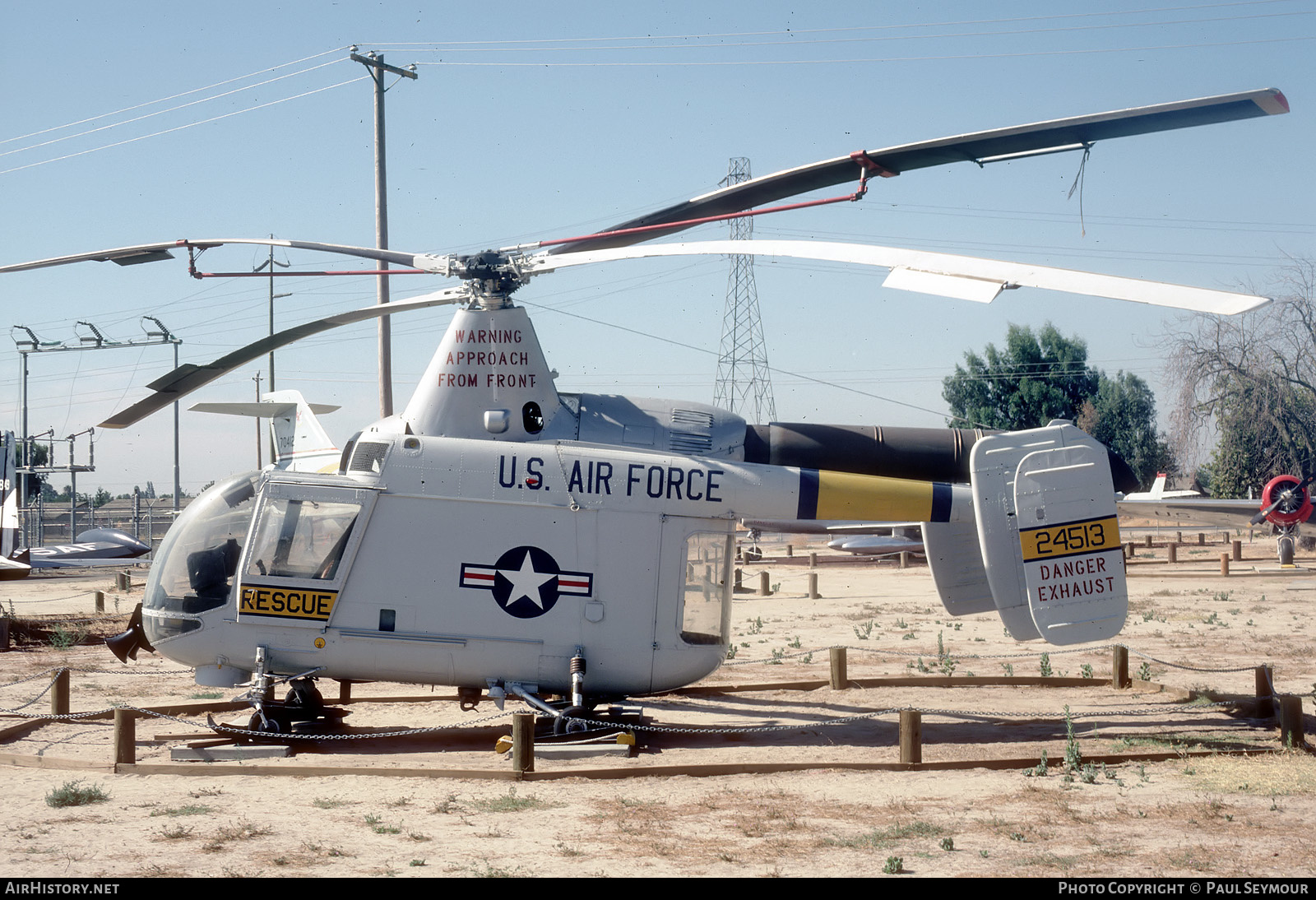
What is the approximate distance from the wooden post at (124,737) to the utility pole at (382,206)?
13.2 metres

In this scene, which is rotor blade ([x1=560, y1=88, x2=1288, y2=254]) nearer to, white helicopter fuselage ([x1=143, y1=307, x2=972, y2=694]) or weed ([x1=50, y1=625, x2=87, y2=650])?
white helicopter fuselage ([x1=143, y1=307, x2=972, y2=694])

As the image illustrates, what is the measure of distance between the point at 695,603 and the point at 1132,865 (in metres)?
5.16

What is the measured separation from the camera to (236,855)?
696cm

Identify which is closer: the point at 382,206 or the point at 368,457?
the point at 368,457

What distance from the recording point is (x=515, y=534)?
10.7 metres

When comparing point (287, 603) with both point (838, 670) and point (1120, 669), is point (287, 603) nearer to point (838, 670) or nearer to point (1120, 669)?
point (838, 670)

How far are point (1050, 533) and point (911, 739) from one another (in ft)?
8.75

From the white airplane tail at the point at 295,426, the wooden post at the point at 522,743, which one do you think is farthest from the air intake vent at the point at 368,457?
the white airplane tail at the point at 295,426

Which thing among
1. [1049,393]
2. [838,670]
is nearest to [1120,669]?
[838,670]

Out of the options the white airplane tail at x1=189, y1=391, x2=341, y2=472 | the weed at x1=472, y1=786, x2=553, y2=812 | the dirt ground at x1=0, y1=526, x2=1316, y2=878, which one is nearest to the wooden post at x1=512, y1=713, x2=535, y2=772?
the dirt ground at x1=0, y1=526, x2=1316, y2=878

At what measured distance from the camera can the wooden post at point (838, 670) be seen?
14359 mm

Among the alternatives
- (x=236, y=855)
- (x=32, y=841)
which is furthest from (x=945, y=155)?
(x=32, y=841)

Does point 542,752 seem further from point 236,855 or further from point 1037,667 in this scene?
point 1037,667

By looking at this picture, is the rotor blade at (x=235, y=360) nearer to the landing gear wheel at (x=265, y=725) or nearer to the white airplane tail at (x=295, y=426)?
the landing gear wheel at (x=265, y=725)
